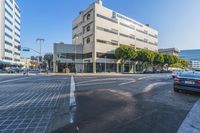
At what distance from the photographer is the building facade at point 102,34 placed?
55062 mm

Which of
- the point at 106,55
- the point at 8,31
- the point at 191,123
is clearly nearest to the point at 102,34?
the point at 106,55

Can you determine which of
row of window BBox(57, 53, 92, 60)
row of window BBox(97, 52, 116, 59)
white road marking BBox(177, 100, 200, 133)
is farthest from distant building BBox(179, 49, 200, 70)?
white road marking BBox(177, 100, 200, 133)

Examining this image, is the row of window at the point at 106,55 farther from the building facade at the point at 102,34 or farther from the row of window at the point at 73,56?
the row of window at the point at 73,56

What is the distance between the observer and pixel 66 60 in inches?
2335

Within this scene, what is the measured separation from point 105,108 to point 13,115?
321 centimetres

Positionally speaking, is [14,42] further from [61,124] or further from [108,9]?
[61,124]

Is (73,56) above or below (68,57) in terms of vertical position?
above

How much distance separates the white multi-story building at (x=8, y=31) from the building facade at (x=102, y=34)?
29.5 meters

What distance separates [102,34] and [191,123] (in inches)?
2103

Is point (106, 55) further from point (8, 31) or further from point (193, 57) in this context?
point (193, 57)

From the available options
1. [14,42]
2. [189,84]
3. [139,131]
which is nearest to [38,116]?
[139,131]

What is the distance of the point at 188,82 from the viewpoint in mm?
9312

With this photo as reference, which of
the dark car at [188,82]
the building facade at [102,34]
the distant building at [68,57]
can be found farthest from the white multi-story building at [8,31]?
the dark car at [188,82]

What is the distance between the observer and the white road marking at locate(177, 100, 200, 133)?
4262mm
